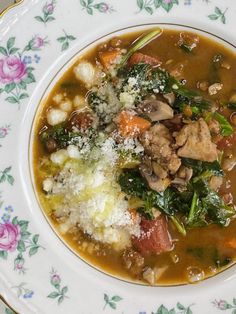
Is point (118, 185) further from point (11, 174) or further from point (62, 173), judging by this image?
point (11, 174)

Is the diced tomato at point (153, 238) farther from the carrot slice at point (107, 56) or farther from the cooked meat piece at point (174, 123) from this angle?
the carrot slice at point (107, 56)

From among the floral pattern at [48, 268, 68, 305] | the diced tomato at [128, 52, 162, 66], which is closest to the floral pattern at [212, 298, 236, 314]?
the floral pattern at [48, 268, 68, 305]

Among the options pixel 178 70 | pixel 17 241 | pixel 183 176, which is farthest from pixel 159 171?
pixel 17 241

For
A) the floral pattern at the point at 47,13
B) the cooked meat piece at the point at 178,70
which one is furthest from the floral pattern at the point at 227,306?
the floral pattern at the point at 47,13

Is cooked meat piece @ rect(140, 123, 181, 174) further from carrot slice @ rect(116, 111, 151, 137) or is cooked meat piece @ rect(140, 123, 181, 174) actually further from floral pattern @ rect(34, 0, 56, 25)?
floral pattern @ rect(34, 0, 56, 25)

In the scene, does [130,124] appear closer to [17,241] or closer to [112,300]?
[17,241]

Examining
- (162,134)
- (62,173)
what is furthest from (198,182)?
(62,173)

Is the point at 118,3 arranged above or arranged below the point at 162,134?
above
